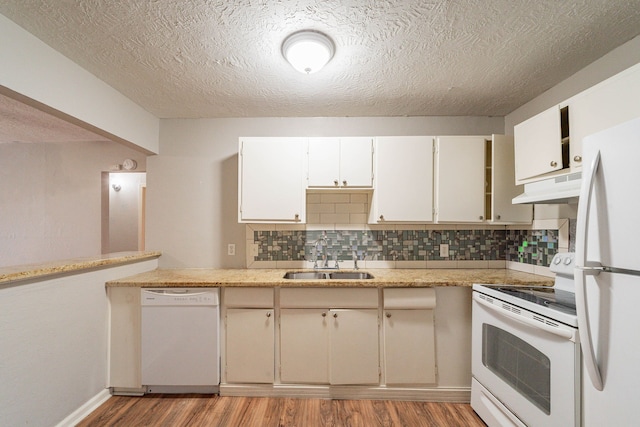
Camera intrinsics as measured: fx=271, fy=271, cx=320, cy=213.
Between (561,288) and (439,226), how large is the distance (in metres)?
1.09

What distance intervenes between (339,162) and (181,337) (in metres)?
1.82

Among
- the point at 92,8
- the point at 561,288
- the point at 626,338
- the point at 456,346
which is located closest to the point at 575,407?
the point at 626,338

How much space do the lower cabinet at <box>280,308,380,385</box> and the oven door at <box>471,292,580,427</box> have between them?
69 centimetres

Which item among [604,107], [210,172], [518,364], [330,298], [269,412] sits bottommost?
[269,412]

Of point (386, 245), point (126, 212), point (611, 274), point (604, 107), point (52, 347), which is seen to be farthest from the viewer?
point (126, 212)

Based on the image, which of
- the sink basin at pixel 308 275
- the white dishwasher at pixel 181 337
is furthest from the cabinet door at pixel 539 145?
the white dishwasher at pixel 181 337

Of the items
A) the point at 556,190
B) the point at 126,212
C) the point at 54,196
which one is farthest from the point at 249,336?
the point at 126,212

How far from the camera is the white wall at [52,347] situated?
55.5 inches

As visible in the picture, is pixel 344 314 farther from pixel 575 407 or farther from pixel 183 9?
pixel 183 9

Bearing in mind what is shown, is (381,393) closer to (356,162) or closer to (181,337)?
(181,337)

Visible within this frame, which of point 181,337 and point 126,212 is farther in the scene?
point 126,212

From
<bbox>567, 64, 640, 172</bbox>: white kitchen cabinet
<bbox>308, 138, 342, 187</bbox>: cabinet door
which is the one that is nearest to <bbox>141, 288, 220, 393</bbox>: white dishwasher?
<bbox>308, 138, 342, 187</bbox>: cabinet door

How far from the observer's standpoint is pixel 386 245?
2561 millimetres

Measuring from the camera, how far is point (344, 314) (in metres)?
1.99
